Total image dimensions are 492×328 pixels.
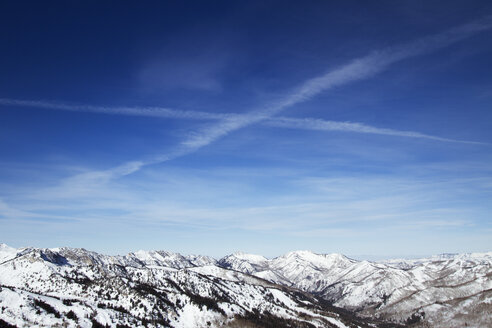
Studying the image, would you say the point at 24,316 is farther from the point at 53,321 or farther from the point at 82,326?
the point at 82,326

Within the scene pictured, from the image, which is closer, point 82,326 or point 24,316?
point 24,316

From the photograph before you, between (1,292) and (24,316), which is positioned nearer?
(24,316)

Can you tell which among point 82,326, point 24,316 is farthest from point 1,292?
point 82,326

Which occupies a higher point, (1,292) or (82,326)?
(1,292)

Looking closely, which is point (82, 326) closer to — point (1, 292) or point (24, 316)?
point (24, 316)

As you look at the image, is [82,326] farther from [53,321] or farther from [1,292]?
[1,292]

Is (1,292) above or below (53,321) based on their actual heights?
above

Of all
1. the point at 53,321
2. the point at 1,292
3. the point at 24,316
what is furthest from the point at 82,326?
the point at 1,292

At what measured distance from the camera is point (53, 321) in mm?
188125

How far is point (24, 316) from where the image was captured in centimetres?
18288

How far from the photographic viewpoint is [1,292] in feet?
650

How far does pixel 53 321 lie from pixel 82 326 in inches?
Answer: 666

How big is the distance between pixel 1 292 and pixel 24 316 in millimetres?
27406

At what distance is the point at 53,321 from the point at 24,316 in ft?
44.9
